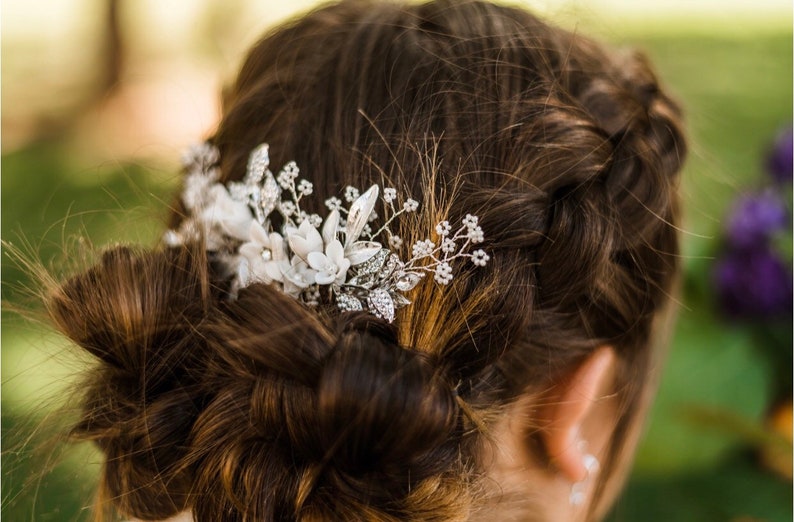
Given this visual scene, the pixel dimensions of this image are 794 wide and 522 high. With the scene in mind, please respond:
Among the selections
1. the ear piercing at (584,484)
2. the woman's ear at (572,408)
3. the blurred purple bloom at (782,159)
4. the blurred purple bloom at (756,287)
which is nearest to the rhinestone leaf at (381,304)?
the woman's ear at (572,408)

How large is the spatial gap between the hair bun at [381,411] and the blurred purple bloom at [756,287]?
100 cm

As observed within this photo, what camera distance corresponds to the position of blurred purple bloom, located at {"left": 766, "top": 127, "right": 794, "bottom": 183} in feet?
4.92

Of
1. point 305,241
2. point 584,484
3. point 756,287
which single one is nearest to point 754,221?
point 756,287

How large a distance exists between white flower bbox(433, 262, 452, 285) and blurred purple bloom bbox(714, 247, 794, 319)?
3.07 feet

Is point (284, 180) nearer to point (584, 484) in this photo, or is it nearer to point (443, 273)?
point (443, 273)

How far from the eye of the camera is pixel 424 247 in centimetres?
72

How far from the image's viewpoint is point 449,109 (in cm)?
77

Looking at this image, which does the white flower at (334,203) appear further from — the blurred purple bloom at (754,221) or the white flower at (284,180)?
the blurred purple bloom at (754,221)

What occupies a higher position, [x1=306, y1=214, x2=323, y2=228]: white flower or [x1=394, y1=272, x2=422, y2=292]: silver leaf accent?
[x1=306, y1=214, x2=323, y2=228]: white flower

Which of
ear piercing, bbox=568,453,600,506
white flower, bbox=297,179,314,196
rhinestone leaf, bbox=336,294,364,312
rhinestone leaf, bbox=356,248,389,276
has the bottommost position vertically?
ear piercing, bbox=568,453,600,506

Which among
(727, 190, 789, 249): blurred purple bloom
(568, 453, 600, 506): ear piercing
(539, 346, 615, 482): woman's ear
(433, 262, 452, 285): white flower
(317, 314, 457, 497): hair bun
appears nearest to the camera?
(317, 314, 457, 497): hair bun

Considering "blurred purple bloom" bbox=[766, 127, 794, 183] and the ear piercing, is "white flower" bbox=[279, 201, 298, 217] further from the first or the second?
"blurred purple bloom" bbox=[766, 127, 794, 183]

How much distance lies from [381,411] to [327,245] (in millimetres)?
202

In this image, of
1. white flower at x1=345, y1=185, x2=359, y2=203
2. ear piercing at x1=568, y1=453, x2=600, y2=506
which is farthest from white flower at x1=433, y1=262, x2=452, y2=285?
ear piercing at x1=568, y1=453, x2=600, y2=506
